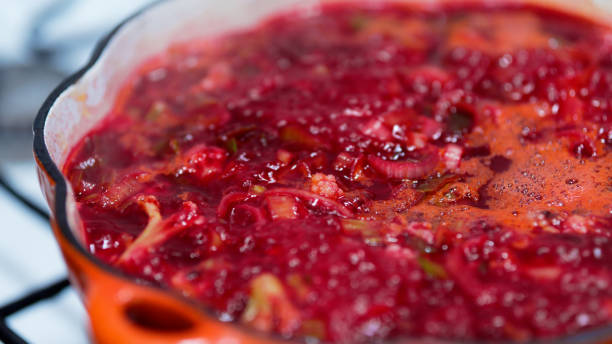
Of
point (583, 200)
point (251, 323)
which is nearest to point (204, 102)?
point (251, 323)

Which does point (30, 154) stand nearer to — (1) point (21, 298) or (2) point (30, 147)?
(2) point (30, 147)

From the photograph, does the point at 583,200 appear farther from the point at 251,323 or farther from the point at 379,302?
the point at 251,323

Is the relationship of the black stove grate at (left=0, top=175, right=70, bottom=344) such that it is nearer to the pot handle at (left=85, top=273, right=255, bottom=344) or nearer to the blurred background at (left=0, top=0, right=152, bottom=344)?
the blurred background at (left=0, top=0, right=152, bottom=344)

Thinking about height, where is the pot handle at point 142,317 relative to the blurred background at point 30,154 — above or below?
above

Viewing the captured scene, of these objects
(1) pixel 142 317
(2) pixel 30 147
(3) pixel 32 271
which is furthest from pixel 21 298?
(2) pixel 30 147

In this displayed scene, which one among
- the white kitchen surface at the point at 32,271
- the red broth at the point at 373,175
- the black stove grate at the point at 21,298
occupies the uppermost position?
the red broth at the point at 373,175

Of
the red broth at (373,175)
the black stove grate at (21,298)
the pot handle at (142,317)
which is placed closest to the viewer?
the pot handle at (142,317)

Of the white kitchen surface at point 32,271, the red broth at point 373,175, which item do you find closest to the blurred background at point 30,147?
the white kitchen surface at point 32,271

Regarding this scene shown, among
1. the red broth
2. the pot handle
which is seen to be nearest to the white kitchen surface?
the red broth

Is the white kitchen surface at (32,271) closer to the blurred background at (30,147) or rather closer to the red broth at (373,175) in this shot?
the blurred background at (30,147)
